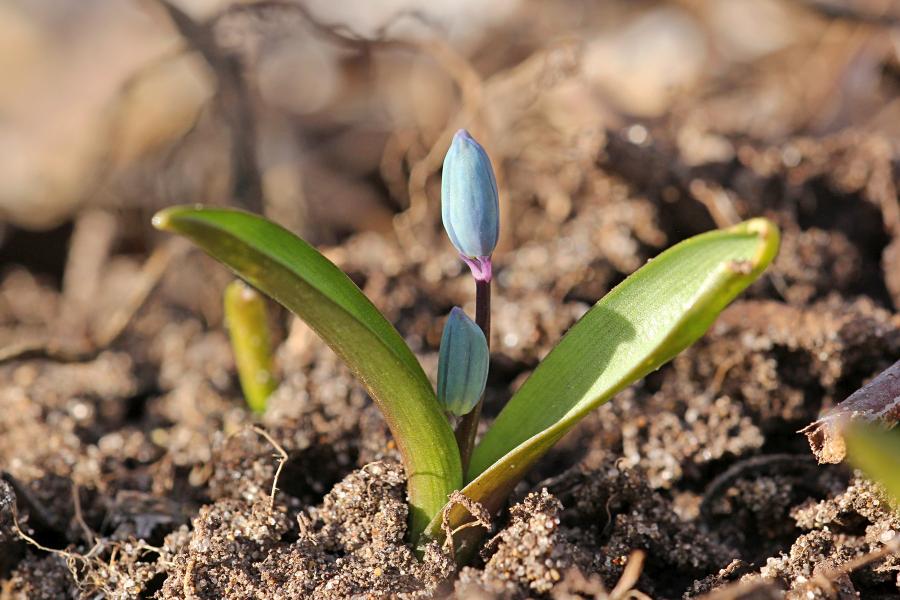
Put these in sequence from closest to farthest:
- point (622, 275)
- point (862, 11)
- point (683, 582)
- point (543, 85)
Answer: point (683, 582)
point (622, 275)
point (543, 85)
point (862, 11)

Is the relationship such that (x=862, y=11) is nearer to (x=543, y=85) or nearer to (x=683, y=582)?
(x=543, y=85)

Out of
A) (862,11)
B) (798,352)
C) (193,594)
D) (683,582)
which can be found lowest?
(683,582)

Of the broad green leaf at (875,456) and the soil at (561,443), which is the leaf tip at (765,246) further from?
the soil at (561,443)

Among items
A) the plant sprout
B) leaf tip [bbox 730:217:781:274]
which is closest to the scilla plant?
leaf tip [bbox 730:217:781:274]

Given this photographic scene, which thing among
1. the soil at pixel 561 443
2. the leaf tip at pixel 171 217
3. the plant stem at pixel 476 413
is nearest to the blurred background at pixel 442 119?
the soil at pixel 561 443

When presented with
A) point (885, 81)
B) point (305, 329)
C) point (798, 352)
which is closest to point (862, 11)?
point (885, 81)

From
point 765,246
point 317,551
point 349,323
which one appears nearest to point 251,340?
point 317,551
